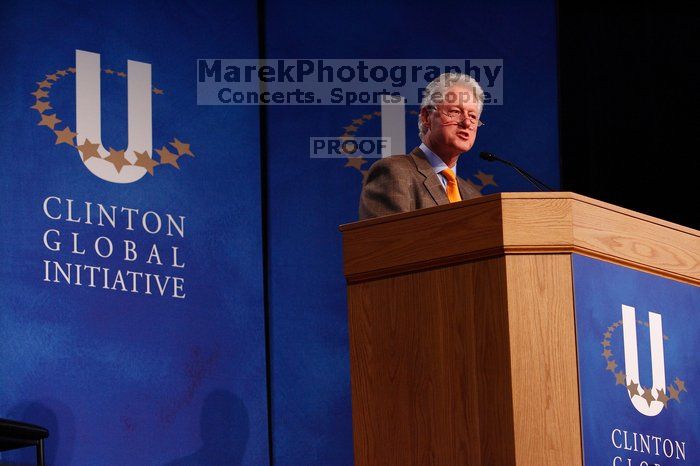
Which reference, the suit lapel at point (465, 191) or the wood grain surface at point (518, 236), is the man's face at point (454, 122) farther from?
the wood grain surface at point (518, 236)

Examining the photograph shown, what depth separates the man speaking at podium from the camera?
130 inches

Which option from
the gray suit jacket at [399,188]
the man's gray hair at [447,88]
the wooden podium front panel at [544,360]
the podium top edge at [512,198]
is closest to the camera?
the wooden podium front panel at [544,360]

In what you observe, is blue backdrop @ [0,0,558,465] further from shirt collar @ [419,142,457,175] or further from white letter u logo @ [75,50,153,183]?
shirt collar @ [419,142,457,175]

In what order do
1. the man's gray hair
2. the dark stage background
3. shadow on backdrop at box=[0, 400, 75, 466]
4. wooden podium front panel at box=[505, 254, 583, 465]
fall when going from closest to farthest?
A: wooden podium front panel at box=[505, 254, 583, 465], the man's gray hair, shadow on backdrop at box=[0, 400, 75, 466], the dark stage background

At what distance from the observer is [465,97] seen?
359 cm

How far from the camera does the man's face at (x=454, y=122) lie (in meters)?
3.60

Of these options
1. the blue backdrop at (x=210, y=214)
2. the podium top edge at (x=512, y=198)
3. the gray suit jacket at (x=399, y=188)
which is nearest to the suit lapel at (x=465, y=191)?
the gray suit jacket at (x=399, y=188)

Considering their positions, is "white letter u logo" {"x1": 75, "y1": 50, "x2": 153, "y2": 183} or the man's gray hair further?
"white letter u logo" {"x1": 75, "y1": 50, "x2": 153, "y2": 183}

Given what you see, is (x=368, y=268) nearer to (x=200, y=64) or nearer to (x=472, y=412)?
(x=472, y=412)

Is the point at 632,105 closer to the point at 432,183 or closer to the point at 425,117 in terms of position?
the point at 425,117

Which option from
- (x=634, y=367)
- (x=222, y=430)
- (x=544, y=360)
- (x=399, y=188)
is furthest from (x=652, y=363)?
(x=222, y=430)

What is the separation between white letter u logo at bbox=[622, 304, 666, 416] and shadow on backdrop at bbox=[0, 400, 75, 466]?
2180 mm

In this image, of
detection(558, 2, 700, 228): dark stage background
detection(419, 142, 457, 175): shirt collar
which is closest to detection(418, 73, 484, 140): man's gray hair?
detection(419, 142, 457, 175): shirt collar

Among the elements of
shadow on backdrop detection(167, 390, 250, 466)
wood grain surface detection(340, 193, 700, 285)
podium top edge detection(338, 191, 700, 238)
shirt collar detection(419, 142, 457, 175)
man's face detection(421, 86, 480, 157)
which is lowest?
shadow on backdrop detection(167, 390, 250, 466)
